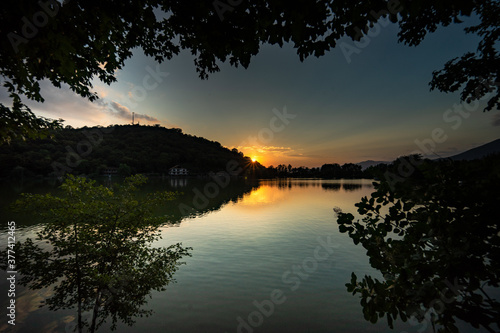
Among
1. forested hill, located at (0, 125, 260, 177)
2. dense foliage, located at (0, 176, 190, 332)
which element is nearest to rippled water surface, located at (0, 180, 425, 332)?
dense foliage, located at (0, 176, 190, 332)

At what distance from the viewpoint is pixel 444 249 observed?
2.08 metres

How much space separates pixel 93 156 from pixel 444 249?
17150cm

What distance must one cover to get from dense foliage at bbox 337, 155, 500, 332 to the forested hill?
86.9 meters

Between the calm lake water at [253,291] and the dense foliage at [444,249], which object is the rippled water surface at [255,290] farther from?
the dense foliage at [444,249]

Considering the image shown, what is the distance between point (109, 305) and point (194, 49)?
869 centimetres

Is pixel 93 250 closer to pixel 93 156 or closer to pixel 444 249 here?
pixel 444 249

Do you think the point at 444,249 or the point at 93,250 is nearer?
the point at 444,249

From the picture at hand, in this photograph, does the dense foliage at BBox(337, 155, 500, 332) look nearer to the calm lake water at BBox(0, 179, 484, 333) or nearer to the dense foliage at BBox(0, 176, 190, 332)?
the dense foliage at BBox(0, 176, 190, 332)

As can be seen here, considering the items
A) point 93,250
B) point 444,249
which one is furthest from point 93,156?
point 444,249

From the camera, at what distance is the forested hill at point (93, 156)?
92625 millimetres

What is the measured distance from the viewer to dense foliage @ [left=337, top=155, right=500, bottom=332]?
6.64 feet

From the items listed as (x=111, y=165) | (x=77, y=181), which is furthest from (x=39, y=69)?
(x=111, y=165)

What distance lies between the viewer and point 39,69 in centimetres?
476

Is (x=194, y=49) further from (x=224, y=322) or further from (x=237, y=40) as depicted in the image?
(x=224, y=322)
